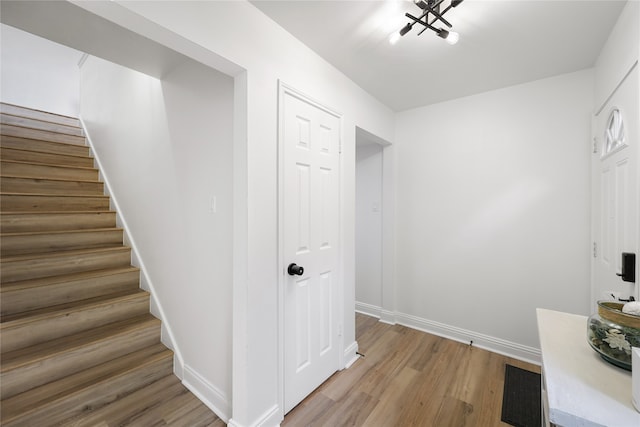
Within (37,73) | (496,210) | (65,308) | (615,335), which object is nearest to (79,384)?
(65,308)

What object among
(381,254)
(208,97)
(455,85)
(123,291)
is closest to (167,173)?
(208,97)

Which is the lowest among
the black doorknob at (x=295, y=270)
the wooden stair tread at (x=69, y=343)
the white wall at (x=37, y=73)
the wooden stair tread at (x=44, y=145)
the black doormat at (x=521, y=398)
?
the black doormat at (x=521, y=398)

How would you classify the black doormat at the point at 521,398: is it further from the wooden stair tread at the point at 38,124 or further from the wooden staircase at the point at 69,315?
the wooden stair tread at the point at 38,124

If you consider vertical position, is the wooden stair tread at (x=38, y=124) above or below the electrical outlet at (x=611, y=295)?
above

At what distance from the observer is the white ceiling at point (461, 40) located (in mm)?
1461

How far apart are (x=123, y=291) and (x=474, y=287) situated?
3.32 m

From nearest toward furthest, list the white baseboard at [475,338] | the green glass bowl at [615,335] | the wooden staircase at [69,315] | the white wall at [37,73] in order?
the green glass bowl at [615,335] → the wooden staircase at [69,315] → the white baseboard at [475,338] → the white wall at [37,73]

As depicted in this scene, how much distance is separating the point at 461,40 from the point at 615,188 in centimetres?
134

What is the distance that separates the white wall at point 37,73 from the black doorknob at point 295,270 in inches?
179

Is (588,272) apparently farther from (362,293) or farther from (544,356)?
(362,293)

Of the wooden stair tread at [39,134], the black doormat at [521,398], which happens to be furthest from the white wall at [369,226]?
the wooden stair tread at [39,134]

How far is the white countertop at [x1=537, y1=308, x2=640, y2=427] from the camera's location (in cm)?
72

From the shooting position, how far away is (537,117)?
2.26 meters

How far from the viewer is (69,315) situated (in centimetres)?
194
